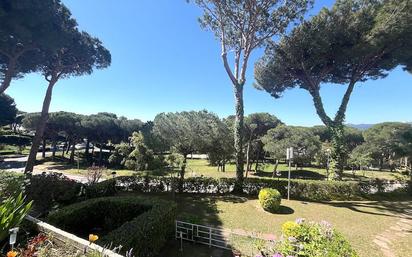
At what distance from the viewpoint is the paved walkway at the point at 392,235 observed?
22.5ft

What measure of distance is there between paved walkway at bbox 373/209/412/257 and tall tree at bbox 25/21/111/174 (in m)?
18.4

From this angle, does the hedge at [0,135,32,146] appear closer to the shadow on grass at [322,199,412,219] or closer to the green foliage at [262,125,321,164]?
the green foliage at [262,125,321,164]

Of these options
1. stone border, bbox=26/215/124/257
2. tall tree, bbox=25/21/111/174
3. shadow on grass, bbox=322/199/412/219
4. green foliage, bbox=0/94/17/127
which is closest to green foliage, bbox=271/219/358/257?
stone border, bbox=26/215/124/257

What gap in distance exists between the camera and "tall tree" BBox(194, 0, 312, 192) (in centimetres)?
1354

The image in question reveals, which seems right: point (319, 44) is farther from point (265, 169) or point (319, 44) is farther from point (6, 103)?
point (6, 103)

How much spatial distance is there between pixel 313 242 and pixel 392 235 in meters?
7.11

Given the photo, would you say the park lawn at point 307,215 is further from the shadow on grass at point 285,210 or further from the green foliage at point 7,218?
the green foliage at point 7,218

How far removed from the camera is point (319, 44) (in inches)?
549

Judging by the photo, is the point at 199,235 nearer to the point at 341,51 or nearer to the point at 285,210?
the point at 285,210

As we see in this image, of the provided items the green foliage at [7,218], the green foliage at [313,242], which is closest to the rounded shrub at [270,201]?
the green foliage at [313,242]

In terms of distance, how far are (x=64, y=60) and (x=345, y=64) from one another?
1938 cm

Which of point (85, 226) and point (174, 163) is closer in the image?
point (85, 226)


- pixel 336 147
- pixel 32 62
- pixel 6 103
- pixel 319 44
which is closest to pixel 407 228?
pixel 336 147

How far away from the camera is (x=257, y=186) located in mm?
13594
